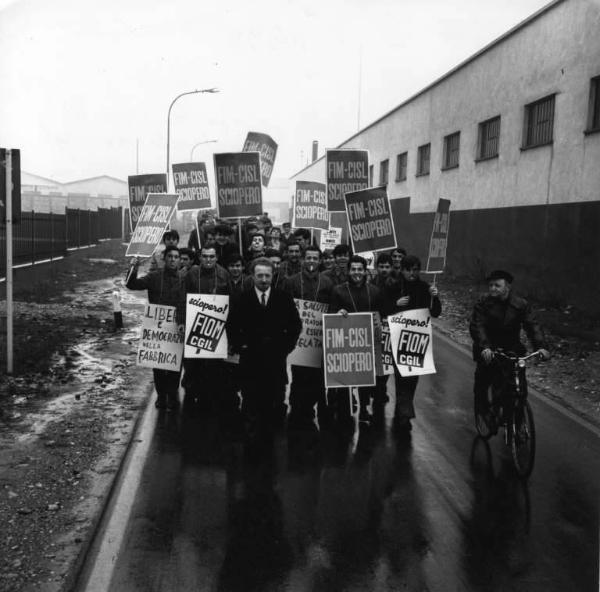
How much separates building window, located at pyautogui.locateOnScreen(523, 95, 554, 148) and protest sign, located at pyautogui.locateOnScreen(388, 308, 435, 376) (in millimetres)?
12803

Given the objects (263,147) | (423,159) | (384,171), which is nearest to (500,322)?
(263,147)

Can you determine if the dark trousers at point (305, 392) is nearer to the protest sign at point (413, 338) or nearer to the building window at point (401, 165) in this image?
the protest sign at point (413, 338)

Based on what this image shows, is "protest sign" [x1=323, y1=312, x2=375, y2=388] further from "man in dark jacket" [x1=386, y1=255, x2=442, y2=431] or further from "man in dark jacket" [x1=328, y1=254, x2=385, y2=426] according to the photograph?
"man in dark jacket" [x1=386, y1=255, x2=442, y2=431]

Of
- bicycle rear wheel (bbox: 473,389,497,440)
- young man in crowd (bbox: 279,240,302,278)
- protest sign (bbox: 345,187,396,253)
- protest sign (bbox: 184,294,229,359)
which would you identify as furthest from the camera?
young man in crowd (bbox: 279,240,302,278)

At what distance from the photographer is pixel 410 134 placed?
33938mm

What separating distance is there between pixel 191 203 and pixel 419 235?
18590 millimetres

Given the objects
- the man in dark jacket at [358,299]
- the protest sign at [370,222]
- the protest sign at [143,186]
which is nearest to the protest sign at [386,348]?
the man in dark jacket at [358,299]

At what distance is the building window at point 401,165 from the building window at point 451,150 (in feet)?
19.8

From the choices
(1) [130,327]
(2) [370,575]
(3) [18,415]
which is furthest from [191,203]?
(2) [370,575]

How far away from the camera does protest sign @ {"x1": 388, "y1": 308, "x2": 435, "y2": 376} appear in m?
8.61

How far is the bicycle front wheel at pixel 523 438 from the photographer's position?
6.48 meters

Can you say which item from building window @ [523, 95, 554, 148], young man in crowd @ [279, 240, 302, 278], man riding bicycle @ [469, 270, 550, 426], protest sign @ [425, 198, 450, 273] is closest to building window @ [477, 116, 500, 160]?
building window @ [523, 95, 554, 148]

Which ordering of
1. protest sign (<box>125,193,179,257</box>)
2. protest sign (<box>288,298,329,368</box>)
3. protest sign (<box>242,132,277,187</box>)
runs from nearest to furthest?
1. protest sign (<box>288,298,329,368</box>)
2. protest sign (<box>125,193,179,257</box>)
3. protest sign (<box>242,132,277,187</box>)

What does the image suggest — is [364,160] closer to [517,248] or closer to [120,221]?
[517,248]
